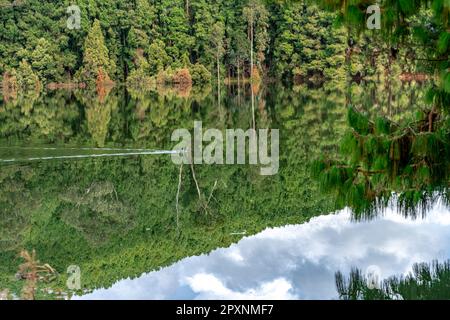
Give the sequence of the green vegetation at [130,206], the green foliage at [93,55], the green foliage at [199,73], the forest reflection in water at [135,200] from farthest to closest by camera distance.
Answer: the green foliage at [199,73] < the green foliage at [93,55] < the green vegetation at [130,206] < the forest reflection in water at [135,200]

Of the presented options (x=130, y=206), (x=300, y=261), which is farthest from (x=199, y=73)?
(x=300, y=261)

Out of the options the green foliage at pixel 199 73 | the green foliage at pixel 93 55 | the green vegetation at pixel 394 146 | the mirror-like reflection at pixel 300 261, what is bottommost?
the mirror-like reflection at pixel 300 261

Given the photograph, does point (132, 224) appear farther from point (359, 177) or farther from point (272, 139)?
point (272, 139)

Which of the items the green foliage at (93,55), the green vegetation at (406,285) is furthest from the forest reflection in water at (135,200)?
the green foliage at (93,55)

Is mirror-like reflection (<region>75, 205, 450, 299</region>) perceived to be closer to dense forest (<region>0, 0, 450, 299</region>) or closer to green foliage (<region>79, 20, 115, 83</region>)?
dense forest (<region>0, 0, 450, 299</region>)

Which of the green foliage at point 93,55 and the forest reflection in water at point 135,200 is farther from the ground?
→ the green foliage at point 93,55

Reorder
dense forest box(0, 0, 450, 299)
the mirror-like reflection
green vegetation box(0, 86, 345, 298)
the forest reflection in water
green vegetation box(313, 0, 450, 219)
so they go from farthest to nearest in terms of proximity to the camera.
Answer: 1. green vegetation box(0, 86, 345, 298)
2. the forest reflection in water
3. the mirror-like reflection
4. dense forest box(0, 0, 450, 299)
5. green vegetation box(313, 0, 450, 219)

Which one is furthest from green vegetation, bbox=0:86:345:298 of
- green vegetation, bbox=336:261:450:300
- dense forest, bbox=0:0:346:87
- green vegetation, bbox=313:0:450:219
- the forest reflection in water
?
dense forest, bbox=0:0:346:87

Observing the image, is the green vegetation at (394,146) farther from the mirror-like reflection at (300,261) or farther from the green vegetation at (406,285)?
the mirror-like reflection at (300,261)

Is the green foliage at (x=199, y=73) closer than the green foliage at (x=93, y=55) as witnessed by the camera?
No

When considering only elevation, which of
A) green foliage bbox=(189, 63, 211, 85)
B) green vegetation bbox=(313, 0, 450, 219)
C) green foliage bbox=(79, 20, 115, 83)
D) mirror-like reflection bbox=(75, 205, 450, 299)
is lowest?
mirror-like reflection bbox=(75, 205, 450, 299)

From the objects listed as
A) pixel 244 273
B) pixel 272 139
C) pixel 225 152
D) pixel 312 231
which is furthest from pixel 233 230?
pixel 272 139

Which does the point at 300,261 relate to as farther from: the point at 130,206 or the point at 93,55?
the point at 93,55
